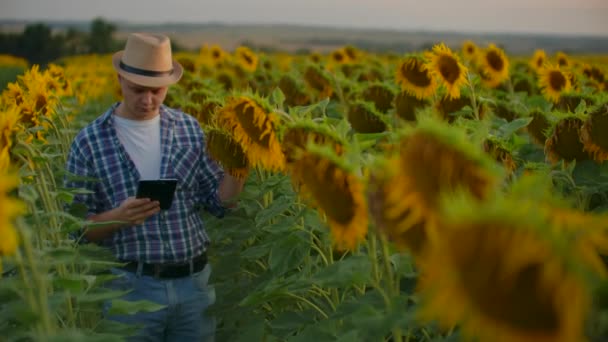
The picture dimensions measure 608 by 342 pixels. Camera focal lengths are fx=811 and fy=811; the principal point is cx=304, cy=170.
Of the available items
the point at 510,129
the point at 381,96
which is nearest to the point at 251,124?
the point at 510,129

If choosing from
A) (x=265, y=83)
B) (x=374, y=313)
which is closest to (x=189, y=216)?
(x=374, y=313)

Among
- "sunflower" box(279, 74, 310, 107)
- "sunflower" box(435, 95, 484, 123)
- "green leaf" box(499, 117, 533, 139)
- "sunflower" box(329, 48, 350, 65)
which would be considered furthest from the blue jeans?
"sunflower" box(329, 48, 350, 65)

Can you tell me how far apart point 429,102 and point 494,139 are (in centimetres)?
280

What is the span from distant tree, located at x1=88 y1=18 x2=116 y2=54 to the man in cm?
2620

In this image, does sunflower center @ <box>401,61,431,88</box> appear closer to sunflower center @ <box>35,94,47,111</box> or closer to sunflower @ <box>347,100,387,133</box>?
sunflower @ <box>347,100,387,133</box>

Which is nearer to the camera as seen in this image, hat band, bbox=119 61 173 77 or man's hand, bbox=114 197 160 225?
man's hand, bbox=114 197 160 225

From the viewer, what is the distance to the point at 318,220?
2.77 metres

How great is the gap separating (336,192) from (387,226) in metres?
0.18

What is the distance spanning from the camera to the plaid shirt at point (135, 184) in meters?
3.56

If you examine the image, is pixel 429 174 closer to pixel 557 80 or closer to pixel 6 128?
pixel 6 128

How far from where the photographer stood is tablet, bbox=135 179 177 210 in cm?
331

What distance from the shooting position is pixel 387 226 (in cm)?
167

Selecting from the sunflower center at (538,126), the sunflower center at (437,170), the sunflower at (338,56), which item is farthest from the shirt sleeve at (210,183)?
the sunflower at (338,56)

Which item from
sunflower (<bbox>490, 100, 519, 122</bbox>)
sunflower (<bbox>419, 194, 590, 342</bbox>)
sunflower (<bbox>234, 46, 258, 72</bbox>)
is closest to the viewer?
sunflower (<bbox>419, 194, 590, 342</bbox>)
